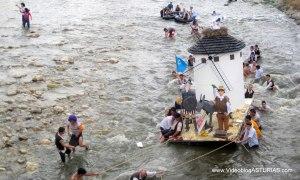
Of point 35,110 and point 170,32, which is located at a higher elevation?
point 170,32

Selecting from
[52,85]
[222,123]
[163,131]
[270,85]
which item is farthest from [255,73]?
[52,85]

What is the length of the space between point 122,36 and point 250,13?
49.5 feet

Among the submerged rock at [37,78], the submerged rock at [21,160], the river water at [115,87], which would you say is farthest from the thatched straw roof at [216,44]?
the submerged rock at [37,78]

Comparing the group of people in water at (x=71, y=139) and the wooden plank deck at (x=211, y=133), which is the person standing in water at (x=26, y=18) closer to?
the group of people in water at (x=71, y=139)

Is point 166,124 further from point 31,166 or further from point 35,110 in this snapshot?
point 35,110

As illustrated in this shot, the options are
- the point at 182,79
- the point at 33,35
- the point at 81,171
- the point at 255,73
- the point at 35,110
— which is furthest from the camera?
the point at 33,35

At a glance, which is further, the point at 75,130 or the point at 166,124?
the point at 166,124

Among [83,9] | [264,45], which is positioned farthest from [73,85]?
[83,9]

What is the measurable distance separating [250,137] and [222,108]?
1.49 metres

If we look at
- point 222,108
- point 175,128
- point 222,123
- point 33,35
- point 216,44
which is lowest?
point 175,128

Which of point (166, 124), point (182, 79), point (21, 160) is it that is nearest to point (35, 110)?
point (21, 160)

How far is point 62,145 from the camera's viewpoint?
16.9 meters

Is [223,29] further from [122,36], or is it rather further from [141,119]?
[122,36]

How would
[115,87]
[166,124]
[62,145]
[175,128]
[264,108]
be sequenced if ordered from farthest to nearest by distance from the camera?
[115,87], [264,108], [166,124], [175,128], [62,145]
